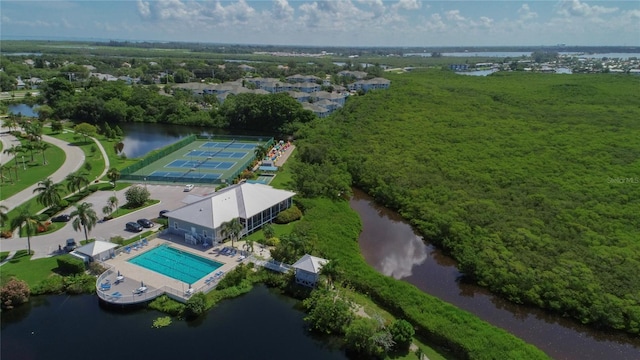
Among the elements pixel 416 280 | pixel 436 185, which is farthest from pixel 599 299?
pixel 436 185

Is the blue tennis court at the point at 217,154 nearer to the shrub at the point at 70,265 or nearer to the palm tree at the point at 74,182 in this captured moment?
the palm tree at the point at 74,182

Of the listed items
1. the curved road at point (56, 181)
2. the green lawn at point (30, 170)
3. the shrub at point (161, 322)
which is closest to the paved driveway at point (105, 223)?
the curved road at point (56, 181)

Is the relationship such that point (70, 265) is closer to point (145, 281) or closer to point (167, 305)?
point (145, 281)

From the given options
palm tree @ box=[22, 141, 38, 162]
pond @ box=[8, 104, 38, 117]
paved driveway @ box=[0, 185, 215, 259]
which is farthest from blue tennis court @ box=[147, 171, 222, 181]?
pond @ box=[8, 104, 38, 117]

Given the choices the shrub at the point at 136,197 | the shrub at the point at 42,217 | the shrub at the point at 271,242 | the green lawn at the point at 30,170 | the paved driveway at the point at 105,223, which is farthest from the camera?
the green lawn at the point at 30,170

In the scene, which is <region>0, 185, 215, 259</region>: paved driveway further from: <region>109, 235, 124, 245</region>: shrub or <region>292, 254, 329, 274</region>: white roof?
<region>292, 254, 329, 274</region>: white roof

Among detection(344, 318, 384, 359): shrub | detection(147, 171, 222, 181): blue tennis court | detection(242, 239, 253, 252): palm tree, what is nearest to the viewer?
detection(344, 318, 384, 359): shrub

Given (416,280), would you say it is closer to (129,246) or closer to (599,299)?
(599,299)
